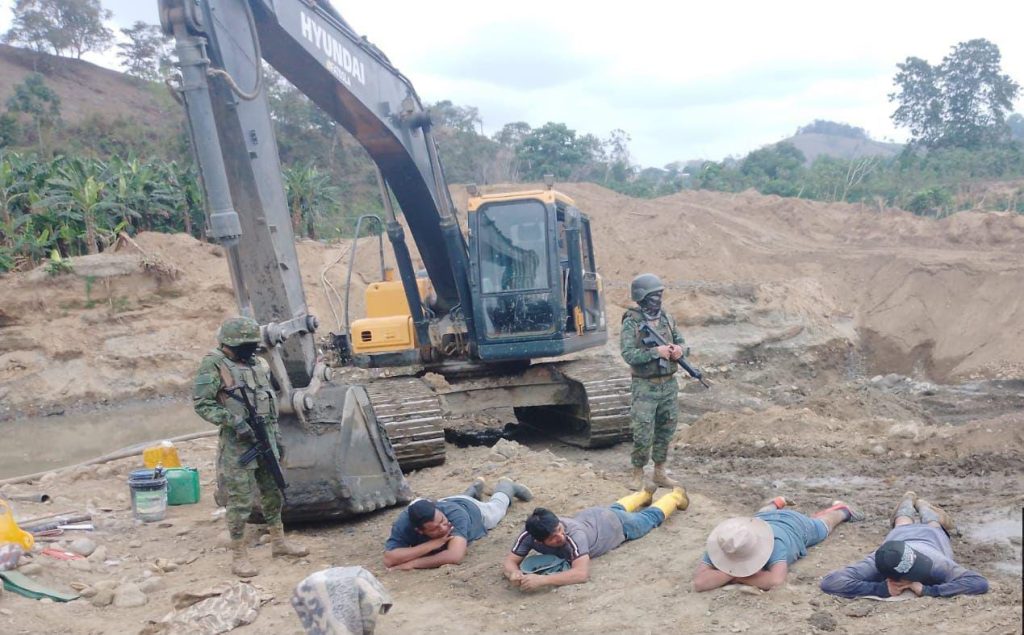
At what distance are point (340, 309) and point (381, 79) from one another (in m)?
14.5

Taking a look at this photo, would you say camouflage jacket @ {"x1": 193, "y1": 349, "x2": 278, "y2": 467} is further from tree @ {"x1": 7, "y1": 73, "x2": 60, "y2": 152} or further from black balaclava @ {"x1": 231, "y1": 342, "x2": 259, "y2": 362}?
tree @ {"x1": 7, "y1": 73, "x2": 60, "y2": 152}

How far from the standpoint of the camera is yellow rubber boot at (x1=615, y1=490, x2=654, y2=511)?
6035 mm

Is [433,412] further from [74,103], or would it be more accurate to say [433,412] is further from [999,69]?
[74,103]

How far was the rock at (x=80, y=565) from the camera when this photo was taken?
5768 millimetres

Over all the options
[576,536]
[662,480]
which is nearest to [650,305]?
[662,480]

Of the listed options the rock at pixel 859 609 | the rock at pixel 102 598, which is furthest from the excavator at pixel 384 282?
the rock at pixel 859 609

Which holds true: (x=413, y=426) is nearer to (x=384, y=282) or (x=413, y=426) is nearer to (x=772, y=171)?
(x=384, y=282)

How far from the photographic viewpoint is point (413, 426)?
8.13 m

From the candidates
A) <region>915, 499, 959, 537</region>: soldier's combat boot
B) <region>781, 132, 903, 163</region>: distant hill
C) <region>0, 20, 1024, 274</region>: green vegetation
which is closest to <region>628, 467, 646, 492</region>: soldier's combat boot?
<region>915, 499, 959, 537</region>: soldier's combat boot

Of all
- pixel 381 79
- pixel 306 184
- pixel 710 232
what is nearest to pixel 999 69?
pixel 710 232

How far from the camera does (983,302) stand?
55.7ft

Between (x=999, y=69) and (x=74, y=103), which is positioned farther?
(x=74, y=103)

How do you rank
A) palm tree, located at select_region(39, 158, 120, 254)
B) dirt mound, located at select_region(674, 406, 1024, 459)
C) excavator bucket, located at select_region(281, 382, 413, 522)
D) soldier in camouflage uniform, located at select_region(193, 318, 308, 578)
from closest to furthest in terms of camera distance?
1. soldier in camouflage uniform, located at select_region(193, 318, 308, 578)
2. excavator bucket, located at select_region(281, 382, 413, 522)
3. dirt mound, located at select_region(674, 406, 1024, 459)
4. palm tree, located at select_region(39, 158, 120, 254)

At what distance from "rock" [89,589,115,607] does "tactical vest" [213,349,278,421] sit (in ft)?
4.10
